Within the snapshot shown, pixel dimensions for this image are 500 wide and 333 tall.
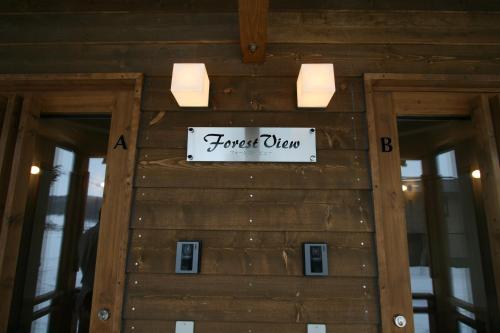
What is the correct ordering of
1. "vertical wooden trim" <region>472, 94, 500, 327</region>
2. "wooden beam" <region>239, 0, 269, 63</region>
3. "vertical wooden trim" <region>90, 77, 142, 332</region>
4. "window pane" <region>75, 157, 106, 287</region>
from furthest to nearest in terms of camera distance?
"window pane" <region>75, 157, 106, 287</region>
"vertical wooden trim" <region>472, 94, 500, 327</region>
"vertical wooden trim" <region>90, 77, 142, 332</region>
"wooden beam" <region>239, 0, 269, 63</region>

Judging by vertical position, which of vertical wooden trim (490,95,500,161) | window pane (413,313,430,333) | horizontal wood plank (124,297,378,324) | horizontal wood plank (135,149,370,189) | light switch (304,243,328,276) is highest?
vertical wooden trim (490,95,500,161)

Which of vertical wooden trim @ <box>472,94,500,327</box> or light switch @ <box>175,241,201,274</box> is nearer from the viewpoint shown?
light switch @ <box>175,241,201,274</box>

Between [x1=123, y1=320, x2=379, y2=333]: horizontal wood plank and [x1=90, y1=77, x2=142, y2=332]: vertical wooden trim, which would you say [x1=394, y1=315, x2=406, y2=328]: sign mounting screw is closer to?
[x1=123, y1=320, x2=379, y2=333]: horizontal wood plank

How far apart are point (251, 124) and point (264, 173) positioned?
0.27 metres

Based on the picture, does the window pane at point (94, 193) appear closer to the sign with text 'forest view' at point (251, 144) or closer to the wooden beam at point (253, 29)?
the sign with text 'forest view' at point (251, 144)

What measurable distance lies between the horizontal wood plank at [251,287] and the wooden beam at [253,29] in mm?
1118

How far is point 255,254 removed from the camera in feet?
4.79

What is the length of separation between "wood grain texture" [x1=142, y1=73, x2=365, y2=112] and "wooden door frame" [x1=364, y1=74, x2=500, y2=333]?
92 mm

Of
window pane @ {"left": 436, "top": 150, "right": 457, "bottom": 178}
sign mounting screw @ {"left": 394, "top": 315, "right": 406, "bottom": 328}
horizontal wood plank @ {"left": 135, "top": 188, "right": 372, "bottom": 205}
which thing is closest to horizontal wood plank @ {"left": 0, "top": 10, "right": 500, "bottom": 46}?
window pane @ {"left": 436, "top": 150, "right": 457, "bottom": 178}

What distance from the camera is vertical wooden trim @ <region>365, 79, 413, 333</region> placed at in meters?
1.42

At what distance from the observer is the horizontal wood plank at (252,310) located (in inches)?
55.0

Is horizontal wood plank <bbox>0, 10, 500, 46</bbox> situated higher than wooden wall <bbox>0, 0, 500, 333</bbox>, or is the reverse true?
horizontal wood plank <bbox>0, 10, 500, 46</bbox>

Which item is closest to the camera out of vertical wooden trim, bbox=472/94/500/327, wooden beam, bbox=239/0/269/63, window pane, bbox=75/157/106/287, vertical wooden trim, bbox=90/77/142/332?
wooden beam, bbox=239/0/269/63

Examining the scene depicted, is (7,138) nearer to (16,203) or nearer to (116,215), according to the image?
(16,203)
